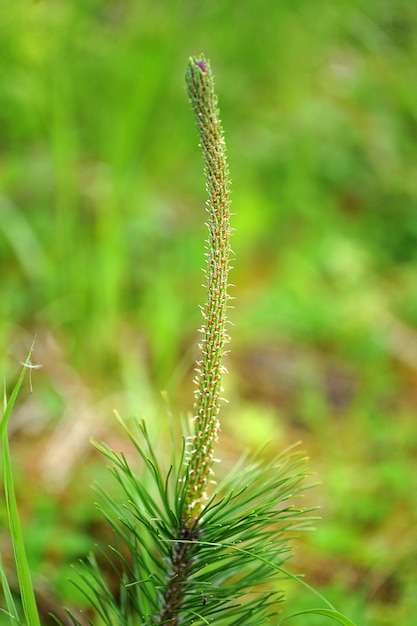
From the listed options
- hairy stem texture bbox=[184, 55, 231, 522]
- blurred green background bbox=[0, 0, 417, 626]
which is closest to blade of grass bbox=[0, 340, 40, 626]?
hairy stem texture bbox=[184, 55, 231, 522]

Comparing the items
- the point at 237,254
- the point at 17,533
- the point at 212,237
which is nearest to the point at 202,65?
the point at 212,237

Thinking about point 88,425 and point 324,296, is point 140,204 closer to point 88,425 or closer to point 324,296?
point 324,296

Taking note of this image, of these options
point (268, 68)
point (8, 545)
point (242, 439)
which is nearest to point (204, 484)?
point (8, 545)

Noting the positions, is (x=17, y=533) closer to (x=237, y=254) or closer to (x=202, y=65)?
(x=202, y=65)

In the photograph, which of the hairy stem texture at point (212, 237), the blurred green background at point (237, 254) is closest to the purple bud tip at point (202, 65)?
the hairy stem texture at point (212, 237)

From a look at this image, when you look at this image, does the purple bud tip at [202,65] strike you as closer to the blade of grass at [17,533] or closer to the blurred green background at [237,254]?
the blade of grass at [17,533]

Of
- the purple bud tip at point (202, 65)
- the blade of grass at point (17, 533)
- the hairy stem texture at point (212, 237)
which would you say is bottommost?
the blade of grass at point (17, 533)

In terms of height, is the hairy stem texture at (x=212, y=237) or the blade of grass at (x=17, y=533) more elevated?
the hairy stem texture at (x=212, y=237)

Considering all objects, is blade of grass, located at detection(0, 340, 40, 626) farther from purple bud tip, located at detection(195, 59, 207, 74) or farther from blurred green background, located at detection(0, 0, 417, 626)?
blurred green background, located at detection(0, 0, 417, 626)
